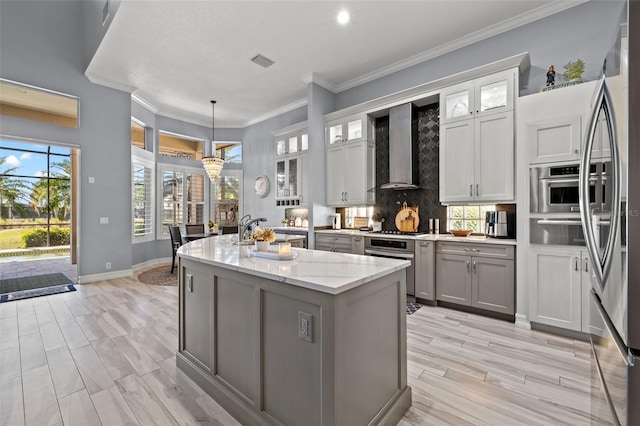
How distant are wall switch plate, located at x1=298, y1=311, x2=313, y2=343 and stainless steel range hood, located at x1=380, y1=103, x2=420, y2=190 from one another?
330 cm

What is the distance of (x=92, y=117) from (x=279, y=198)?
141 inches

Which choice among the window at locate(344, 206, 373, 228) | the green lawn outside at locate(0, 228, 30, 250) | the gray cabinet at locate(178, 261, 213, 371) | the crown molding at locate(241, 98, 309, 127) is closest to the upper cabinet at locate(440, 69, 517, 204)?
the window at locate(344, 206, 373, 228)

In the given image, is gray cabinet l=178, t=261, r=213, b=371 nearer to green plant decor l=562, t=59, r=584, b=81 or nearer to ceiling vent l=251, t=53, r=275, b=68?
ceiling vent l=251, t=53, r=275, b=68

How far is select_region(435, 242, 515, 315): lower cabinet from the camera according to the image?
10.7 ft

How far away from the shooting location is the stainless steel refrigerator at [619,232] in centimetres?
98

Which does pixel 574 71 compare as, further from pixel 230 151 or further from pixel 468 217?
pixel 230 151

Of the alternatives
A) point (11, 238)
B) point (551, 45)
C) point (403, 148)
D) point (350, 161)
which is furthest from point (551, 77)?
point (11, 238)

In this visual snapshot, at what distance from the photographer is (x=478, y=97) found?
3621mm

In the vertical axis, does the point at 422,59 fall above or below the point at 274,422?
above

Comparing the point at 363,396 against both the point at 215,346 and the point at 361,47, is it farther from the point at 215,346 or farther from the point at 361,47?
the point at 361,47

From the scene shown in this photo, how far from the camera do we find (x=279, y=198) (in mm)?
6305

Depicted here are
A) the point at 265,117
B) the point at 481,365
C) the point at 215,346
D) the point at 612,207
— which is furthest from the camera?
the point at 265,117

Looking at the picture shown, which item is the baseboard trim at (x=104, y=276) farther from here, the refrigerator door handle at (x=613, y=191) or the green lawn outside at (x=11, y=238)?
the refrigerator door handle at (x=613, y=191)

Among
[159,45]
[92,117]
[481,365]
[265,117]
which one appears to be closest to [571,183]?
[481,365]
